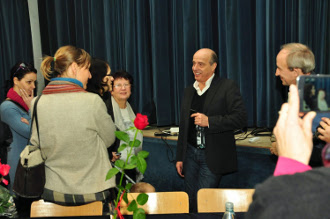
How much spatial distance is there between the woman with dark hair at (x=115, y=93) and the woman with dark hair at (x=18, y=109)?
526 mm

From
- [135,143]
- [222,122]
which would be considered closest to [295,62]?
[222,122]

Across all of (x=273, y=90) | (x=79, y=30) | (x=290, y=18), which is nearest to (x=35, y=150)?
(x=273, y=90)

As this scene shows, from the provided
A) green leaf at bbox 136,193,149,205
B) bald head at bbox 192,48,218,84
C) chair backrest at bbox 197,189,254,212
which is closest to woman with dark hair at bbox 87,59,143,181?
bald head at bbox 192,48,218,84

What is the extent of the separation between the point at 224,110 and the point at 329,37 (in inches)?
43.0

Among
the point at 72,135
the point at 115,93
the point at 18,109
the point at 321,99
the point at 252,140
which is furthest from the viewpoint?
the point at 115,93

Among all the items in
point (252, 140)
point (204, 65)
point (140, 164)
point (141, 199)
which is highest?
point (204, 65)

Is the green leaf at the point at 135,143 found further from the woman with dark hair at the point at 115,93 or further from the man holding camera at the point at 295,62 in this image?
the woman with dark hair at the point at 115,93

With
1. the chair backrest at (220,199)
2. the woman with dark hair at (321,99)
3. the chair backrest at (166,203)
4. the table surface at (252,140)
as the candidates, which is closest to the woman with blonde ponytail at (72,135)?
the chair backrest at (166,203)

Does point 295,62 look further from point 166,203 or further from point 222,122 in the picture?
point 166,203

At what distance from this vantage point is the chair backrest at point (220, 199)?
1904 millimetres

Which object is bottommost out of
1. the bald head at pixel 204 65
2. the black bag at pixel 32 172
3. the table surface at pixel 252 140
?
the table surface at pixel 252 140

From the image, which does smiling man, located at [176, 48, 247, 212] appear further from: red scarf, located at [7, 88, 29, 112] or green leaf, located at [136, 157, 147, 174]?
green leaf, located at [136, 157, 147, 174]

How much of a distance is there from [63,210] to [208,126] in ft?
3.58

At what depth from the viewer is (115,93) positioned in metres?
3.07
